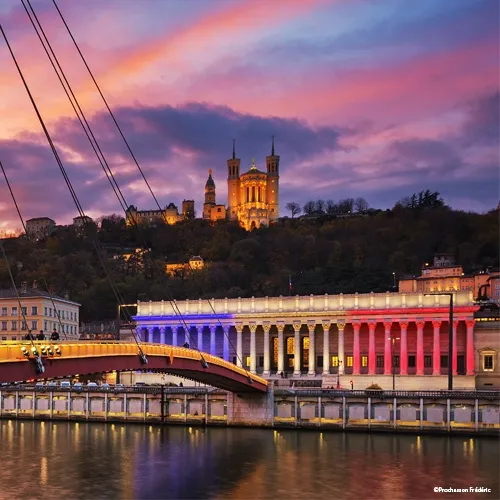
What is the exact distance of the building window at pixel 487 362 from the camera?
116 metres

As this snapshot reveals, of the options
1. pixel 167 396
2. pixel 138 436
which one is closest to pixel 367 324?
pixel 167 396

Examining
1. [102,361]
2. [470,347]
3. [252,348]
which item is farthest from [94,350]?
[252,348]

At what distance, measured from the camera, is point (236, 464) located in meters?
65.5

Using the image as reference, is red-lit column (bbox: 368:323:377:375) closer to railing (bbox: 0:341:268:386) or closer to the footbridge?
the footbridge

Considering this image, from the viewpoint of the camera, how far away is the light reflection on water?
56.9 metres

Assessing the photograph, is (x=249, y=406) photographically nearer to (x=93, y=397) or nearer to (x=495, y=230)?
(x=93, y=397)

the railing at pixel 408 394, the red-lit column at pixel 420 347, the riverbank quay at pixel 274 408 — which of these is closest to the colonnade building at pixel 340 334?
the red-lit column at pixel 420 347

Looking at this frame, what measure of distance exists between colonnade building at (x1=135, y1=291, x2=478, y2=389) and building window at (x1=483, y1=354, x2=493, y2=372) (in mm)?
1953

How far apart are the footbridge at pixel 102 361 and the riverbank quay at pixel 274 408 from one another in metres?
6.80

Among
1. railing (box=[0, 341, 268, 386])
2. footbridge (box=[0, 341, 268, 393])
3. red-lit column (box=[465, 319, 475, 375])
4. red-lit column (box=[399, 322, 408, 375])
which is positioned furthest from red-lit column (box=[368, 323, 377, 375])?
railing (box=[0, 341, 268, 386])

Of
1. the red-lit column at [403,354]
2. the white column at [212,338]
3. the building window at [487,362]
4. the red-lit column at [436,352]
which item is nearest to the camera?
the building window at [487,362]

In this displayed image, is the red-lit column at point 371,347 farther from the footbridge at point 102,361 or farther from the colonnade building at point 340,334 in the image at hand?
the footbridge at point 102,361

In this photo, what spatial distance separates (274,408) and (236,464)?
19507 millimetres

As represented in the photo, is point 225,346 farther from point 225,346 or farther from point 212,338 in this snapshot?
point 212,338
